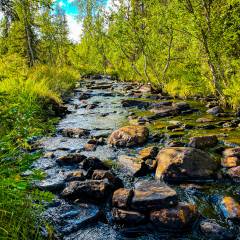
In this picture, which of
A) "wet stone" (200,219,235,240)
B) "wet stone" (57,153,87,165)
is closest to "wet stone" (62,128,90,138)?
"wet stone" (57,153,87,165)

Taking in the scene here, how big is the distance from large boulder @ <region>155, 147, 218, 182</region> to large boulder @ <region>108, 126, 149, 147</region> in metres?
2.44

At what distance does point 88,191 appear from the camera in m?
6.31

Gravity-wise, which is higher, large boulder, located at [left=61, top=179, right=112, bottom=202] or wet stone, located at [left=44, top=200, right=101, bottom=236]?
large boulder, located at [left=61, top=179, right=112, bottom=202]

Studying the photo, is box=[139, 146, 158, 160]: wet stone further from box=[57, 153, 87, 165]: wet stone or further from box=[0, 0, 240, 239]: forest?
box=[0, 0, 240, 239]: forest

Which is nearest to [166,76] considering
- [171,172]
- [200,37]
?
[200,37]

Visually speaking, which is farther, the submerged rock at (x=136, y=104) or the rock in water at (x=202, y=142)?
the submerged rock at (x=136, y=104)

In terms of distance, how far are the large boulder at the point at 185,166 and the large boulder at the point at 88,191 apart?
1.47m

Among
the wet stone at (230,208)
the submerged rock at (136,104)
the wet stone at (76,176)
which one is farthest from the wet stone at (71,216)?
the submerged rock at (136,104)

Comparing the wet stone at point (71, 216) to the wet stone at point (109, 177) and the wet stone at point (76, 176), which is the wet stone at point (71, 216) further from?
the wet stone at point (76, 176)

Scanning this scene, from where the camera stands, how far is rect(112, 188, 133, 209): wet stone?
575 centimetres

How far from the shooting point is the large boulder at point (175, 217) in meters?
5.25

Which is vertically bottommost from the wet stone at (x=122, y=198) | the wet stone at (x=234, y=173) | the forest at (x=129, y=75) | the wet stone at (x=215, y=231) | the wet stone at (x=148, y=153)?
the wet stone at (x=215, y=231)

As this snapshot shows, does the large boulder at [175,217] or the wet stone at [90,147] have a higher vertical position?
the wet stone at [90,147]

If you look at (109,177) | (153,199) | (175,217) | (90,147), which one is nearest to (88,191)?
(109,177)
